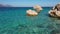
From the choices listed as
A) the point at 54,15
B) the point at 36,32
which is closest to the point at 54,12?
the point at 54,15

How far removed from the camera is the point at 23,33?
20.3 ft

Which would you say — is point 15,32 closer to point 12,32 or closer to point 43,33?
point 12,32

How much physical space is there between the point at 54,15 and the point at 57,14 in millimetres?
302

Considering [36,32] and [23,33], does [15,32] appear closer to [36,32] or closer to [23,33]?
[23,33]

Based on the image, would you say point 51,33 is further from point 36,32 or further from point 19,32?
point 19,32

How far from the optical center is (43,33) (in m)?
6.20

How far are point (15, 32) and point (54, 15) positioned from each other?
5.00 m

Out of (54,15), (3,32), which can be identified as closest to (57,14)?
(54,15)

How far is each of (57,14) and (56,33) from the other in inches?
176

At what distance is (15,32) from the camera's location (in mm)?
6320

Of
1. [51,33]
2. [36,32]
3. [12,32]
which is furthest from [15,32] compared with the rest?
[51,33]

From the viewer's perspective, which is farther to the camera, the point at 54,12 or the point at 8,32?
the point at 54,12

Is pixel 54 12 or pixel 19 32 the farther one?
pixel 54 12

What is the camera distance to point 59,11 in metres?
10.8
